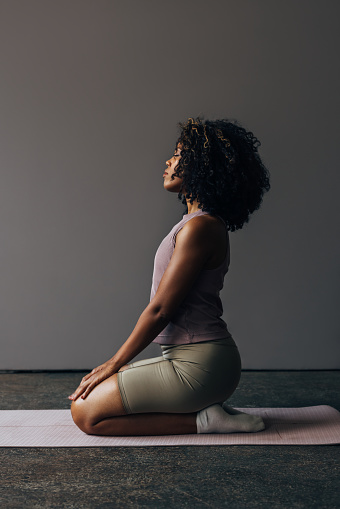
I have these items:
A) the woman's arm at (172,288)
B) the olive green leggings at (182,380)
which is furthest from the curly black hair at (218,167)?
the olive green leggings at (182,380)

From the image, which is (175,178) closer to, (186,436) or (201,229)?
(201,229)

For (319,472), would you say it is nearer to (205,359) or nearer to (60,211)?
(205,359)

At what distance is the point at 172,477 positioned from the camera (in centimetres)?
177

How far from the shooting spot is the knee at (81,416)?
2162 millimetres

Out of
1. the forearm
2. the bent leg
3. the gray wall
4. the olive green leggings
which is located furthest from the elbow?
the gray wall

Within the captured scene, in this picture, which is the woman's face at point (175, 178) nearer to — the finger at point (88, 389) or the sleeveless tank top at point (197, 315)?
the sleeveless tank top at point (197, 315)

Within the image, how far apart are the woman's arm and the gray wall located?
4.60 ft

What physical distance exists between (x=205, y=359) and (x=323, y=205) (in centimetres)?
175

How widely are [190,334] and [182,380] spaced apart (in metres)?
0.18

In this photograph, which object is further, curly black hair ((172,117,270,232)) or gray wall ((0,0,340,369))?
gray wall ((0,0,340,369))

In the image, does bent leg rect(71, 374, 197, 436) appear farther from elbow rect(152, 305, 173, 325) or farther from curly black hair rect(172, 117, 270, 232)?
curly black hair rect(172, 117, 270, 232)

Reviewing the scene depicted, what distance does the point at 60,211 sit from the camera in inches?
141

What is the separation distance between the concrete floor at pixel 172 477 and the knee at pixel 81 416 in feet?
0.42

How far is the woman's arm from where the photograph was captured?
215cm
